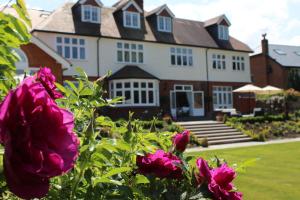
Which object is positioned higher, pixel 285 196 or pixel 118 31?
pixel 118 31

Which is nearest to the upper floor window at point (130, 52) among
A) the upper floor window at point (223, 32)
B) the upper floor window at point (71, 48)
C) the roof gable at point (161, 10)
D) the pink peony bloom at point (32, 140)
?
the upper floor window at point (71, 48)

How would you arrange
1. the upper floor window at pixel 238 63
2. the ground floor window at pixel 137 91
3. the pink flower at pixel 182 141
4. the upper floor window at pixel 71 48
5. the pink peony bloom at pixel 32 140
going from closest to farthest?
the pink peony bloom at pixel 32 140 < the pink flower at pixel 182 141 < the upper floor window at pixel 71 48 < the ground floor window at pixel 137 91 < the upper floor window at pixel 238 63

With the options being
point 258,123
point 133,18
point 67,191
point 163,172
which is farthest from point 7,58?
point 133,18

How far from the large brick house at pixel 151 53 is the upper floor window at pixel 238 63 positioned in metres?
0.09

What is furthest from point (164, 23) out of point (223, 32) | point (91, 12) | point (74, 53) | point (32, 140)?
point (32, 140)

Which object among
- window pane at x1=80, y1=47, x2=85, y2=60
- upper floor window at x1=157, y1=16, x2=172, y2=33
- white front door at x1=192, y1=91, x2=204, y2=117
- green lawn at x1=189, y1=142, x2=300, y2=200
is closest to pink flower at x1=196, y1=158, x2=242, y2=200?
green lawn at x1=189, y1=142, x2=300, y2=200

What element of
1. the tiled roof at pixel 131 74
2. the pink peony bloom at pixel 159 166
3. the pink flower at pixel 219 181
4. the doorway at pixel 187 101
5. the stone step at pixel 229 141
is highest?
the tiled roof at pixel 131 74

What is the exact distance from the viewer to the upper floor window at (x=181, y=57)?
1281 inches

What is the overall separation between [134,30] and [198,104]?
8361 mm

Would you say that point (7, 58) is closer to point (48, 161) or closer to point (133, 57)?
point (48, 161)

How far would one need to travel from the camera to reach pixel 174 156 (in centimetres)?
180

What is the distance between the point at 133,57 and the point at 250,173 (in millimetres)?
19580

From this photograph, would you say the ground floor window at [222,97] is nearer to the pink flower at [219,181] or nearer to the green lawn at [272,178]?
the green lawn at [272,178]

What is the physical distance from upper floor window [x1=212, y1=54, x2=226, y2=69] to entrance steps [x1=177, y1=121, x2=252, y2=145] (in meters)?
8.24
